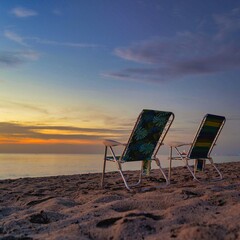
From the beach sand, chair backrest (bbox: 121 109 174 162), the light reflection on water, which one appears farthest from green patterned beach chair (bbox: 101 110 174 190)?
the light reflection on water

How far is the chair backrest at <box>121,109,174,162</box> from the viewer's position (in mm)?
5668

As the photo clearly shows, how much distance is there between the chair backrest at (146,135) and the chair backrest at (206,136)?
0.69m

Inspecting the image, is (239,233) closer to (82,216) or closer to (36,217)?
(82,216)

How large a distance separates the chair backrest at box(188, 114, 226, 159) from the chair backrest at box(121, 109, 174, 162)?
0.69 metres

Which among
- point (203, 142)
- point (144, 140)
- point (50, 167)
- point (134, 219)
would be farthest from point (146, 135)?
point (50, 167)

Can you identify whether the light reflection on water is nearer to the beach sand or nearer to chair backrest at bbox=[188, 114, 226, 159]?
chair backrest at bbox=[188, 114, 226, 159]

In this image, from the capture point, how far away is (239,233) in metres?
2.55

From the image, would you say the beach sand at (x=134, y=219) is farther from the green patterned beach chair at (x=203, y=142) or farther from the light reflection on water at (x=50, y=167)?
the light reflection on water at (x=50, y=167)

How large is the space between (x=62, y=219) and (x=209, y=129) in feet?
12.8

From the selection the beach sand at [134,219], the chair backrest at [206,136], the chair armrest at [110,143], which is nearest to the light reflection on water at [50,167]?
the chair backrest at [206,136]

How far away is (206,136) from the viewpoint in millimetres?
6641

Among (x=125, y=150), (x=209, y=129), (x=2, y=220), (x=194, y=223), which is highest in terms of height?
(x=209, y=129)

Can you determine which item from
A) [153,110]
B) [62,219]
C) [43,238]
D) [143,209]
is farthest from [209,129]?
[43,238]

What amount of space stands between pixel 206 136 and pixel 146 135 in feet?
4.55
